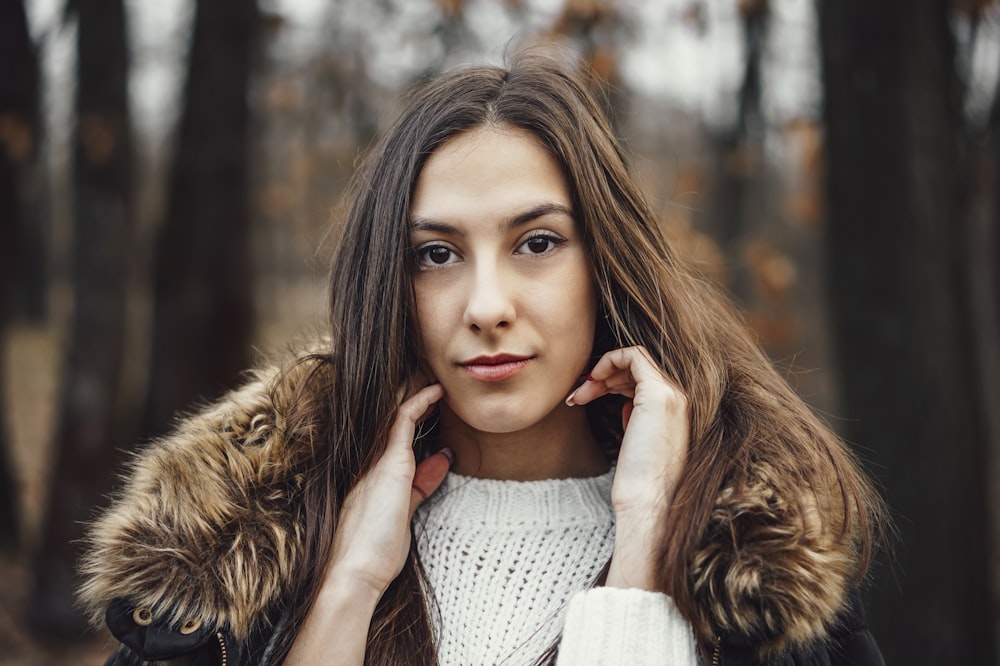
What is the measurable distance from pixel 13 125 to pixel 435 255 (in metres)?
5.55

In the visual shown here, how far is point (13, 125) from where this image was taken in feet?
21.3

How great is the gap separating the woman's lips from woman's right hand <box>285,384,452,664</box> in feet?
0.81

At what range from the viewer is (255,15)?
6773mm

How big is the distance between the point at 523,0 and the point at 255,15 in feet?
9.45

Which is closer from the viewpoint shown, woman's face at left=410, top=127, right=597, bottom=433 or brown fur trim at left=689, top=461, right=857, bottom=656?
brown fur trim at left=689, top=461, right=857, bottom=656

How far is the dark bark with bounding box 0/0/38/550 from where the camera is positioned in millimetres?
6469

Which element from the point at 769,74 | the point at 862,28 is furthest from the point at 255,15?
the point at 769,74

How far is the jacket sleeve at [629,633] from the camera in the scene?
2.00 meters

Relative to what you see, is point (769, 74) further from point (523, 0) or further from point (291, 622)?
point (291, 622)

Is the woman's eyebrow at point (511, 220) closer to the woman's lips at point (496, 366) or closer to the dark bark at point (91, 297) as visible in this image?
the woman's lips at point (496, 366)

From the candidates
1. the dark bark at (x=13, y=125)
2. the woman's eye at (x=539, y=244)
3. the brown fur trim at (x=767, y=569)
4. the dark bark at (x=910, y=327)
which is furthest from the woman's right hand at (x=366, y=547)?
the dark bark at (x=13, y=125)

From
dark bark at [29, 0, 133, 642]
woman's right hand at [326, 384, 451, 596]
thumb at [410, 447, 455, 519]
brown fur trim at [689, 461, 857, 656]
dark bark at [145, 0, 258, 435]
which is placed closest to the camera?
brown fur trim at [689, 461, 857, 656]

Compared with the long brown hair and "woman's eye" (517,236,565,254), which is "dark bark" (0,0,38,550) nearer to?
the long brown hair

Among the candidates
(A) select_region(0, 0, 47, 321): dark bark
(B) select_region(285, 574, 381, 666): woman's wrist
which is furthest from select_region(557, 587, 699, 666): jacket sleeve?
(A) select_region(0, 0, 47, 321): dark bark
